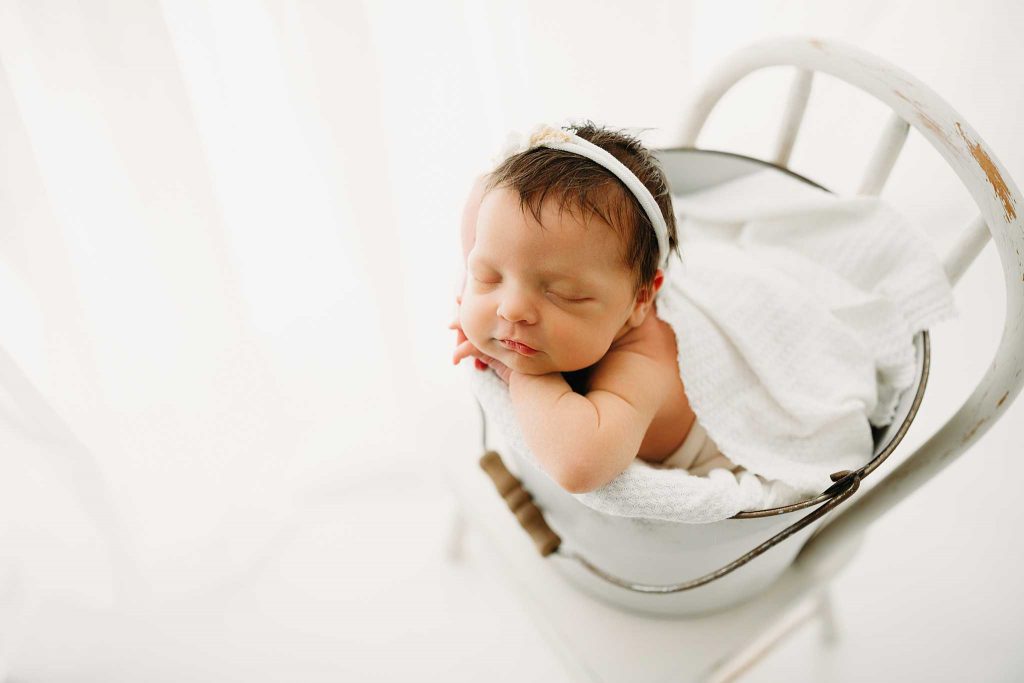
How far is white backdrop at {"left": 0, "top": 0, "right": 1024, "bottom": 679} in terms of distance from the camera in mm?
642

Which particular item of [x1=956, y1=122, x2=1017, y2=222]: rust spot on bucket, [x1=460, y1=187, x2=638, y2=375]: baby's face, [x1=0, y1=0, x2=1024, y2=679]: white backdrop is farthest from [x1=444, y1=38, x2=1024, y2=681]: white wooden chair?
[x1=460, y1=187, x2=638, y2=375]: baby's face

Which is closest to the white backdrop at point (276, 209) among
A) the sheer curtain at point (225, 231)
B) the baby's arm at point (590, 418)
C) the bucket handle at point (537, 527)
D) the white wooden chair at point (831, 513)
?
the sheer curtain at point (225, 231)

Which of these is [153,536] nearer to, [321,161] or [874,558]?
[321,161]

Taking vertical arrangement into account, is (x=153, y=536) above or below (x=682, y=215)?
below

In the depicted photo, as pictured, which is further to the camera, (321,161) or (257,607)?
(257,607)

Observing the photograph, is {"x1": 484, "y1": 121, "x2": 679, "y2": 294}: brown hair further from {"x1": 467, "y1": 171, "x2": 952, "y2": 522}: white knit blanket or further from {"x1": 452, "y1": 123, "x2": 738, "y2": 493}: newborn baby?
{"x1": 467, "y1": 171, "x2": 952, "y2": 522}: white knit blanket

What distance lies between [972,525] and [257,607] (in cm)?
120

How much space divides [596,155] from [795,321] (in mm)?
340

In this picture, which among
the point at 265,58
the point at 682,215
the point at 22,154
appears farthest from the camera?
the point at 682,215

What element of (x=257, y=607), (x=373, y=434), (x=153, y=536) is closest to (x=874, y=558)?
(x=373, y=434)

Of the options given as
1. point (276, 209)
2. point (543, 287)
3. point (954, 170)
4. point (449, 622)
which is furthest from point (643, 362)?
point (449, 622)

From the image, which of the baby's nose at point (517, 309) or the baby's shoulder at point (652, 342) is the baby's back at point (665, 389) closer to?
the baby's shoulder at point (652, 342)

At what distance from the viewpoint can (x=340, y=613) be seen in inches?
42.5

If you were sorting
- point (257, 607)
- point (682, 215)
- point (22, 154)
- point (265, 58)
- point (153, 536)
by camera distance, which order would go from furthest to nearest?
point (257, 607) < point (153, 536) < point (682, 215) < point (265, 58) < point (22, 154)
